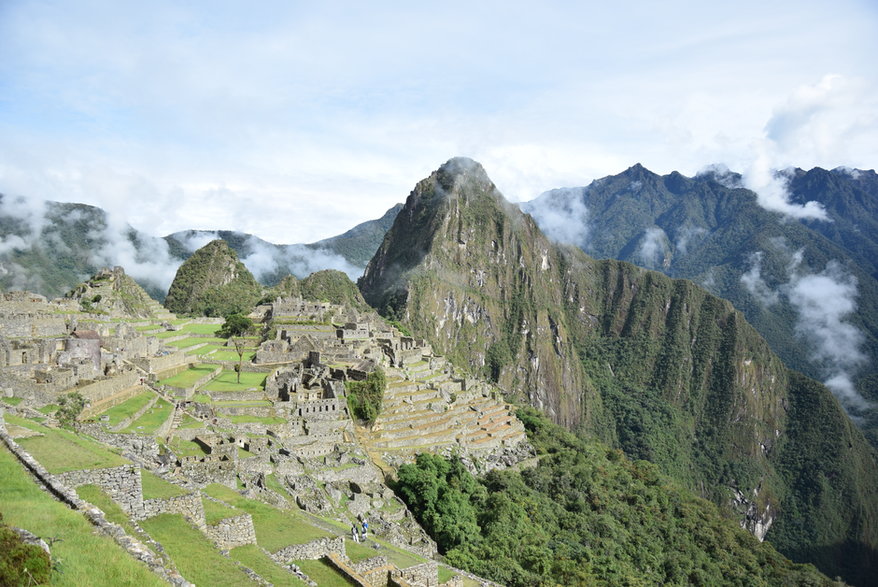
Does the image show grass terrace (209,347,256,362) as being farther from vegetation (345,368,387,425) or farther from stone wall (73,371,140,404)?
stone wall (73,371,140,404)

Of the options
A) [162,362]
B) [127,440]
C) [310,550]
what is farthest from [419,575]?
[162,362]

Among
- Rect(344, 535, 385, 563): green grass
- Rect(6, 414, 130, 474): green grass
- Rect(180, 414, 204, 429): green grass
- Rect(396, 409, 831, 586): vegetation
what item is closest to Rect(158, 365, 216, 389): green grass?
Rect(180, 414, 204, 429): green grass

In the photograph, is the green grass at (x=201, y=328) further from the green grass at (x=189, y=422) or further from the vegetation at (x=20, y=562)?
the vegetation at (x=20, y=562)

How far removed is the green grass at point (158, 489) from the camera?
1260 cm

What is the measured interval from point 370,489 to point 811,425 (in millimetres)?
198552

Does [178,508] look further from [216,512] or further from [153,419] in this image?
[153,419]

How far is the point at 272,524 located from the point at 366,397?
25.9 meters

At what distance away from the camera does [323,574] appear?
1412 cm

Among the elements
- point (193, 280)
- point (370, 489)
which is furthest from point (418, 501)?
point (193, 280)

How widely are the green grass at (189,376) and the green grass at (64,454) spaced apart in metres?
21.2

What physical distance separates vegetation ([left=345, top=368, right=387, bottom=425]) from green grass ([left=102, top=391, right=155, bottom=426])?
13.8 m

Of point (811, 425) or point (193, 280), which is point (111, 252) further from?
point (811, 425)

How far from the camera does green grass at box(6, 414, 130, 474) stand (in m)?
11.8

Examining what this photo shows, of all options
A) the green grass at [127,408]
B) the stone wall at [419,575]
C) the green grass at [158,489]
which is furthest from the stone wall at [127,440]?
the stone wall at [419,575]
